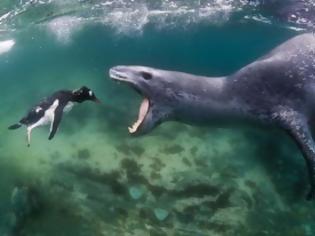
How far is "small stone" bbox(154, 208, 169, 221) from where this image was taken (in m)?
6.22

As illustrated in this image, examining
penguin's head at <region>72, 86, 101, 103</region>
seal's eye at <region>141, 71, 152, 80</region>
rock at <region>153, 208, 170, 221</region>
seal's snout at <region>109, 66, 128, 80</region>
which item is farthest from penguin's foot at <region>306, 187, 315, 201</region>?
penguin's head at <region>72, 86, 101, 103</region>

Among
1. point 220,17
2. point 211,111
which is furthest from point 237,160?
point 220,17

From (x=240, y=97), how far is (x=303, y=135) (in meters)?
1.04

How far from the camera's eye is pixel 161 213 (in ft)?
20.6

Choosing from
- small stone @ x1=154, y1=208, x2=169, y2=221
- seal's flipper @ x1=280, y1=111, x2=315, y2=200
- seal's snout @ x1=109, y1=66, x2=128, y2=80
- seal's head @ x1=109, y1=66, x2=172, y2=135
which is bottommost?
small stone @ x1=154, y1=208, x2=169, y2=221

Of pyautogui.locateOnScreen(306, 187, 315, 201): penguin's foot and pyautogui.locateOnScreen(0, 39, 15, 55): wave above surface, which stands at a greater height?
pyautogui.locateOnScreen(306, 187, 315, 201): penguin's foot

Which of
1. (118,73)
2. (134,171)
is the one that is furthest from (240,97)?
(134,171)

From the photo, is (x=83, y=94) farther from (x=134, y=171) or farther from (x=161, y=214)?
(x=161, y=214)

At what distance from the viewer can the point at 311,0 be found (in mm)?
9883

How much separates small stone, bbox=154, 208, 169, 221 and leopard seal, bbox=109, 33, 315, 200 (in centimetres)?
122

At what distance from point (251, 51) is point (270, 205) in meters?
7.24

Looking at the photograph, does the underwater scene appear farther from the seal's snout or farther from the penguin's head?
the seal's snout

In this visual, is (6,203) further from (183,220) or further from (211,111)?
(211,111)

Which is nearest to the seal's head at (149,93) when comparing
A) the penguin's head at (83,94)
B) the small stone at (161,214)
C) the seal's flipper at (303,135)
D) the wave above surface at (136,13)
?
the penguin's head at (83,94)
